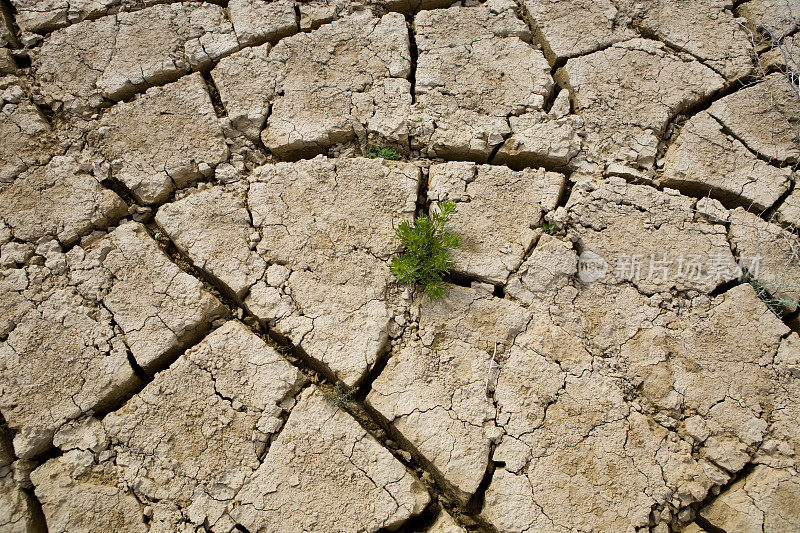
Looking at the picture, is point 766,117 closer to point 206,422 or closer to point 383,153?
point 383,153

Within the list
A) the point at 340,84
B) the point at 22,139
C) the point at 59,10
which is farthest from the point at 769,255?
the point at 59,10

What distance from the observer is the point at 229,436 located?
2125 millimetres

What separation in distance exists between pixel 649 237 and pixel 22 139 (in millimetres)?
3654

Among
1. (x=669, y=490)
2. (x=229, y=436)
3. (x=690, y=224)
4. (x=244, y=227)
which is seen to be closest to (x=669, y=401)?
(x=669, y=490)

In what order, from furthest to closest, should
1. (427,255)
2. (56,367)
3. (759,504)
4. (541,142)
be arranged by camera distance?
(541,142) < (427,255) < (56,367) < (759,504)

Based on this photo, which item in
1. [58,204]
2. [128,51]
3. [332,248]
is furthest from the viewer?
[128,51]

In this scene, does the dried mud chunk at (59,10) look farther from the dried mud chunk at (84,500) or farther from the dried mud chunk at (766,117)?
the dried mud chunk at (766,117)

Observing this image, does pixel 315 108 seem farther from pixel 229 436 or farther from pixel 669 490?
A: pixel 669 490

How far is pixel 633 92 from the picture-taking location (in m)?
2.87

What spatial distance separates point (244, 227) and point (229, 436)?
1091 millimetres

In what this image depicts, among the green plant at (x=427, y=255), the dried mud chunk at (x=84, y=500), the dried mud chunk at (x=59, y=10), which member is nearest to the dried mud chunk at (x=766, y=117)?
the green plant at (x=427, y=255)

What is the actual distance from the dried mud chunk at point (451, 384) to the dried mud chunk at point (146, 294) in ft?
3.27

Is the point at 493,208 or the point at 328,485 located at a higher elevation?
the point at 493,208

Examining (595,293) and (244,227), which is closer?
(595,293)
